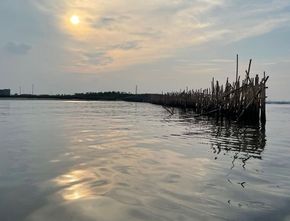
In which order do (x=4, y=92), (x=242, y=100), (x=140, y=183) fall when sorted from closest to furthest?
(x=140, y=183)
(x=242, y=100)
(x=4, y=92)

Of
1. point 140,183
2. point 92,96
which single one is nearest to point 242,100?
point 140,183

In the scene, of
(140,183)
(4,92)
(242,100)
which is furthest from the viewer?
(4,92)

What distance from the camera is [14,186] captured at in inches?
285

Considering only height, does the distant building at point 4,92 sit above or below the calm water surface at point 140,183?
above

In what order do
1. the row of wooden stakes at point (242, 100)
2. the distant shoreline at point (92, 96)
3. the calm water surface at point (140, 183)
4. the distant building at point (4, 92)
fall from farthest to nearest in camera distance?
the distant shoreline at point (92, 96) < the distant building at point (4, 92) < the row of wooden stakes at point (242, 100) < the calm water surface at point (140, 183)

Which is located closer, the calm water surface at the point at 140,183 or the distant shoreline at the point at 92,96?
the calm water surface at the point at 140,183

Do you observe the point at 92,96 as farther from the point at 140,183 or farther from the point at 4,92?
the point at 140,183

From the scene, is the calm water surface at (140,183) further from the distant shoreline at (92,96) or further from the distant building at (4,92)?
the distant building at (4,92)

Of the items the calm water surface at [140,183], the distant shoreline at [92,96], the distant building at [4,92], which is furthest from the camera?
the distant shoreline at [92,96]

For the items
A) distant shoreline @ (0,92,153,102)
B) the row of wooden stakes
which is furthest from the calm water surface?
distant shoreline @ (0,92,153,102)

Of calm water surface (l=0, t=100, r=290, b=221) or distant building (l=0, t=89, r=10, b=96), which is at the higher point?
distant building (l=0, t=89, r=10, b=96)

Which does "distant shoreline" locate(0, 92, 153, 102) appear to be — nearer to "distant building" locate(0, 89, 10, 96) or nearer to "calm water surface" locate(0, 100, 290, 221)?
"distant building" locate(0, 89, 10, 96)

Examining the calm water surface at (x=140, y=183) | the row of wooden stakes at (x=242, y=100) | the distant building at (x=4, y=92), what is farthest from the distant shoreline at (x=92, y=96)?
the calm water surface at (x=140, y=183)

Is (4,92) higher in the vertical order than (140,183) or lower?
higher
